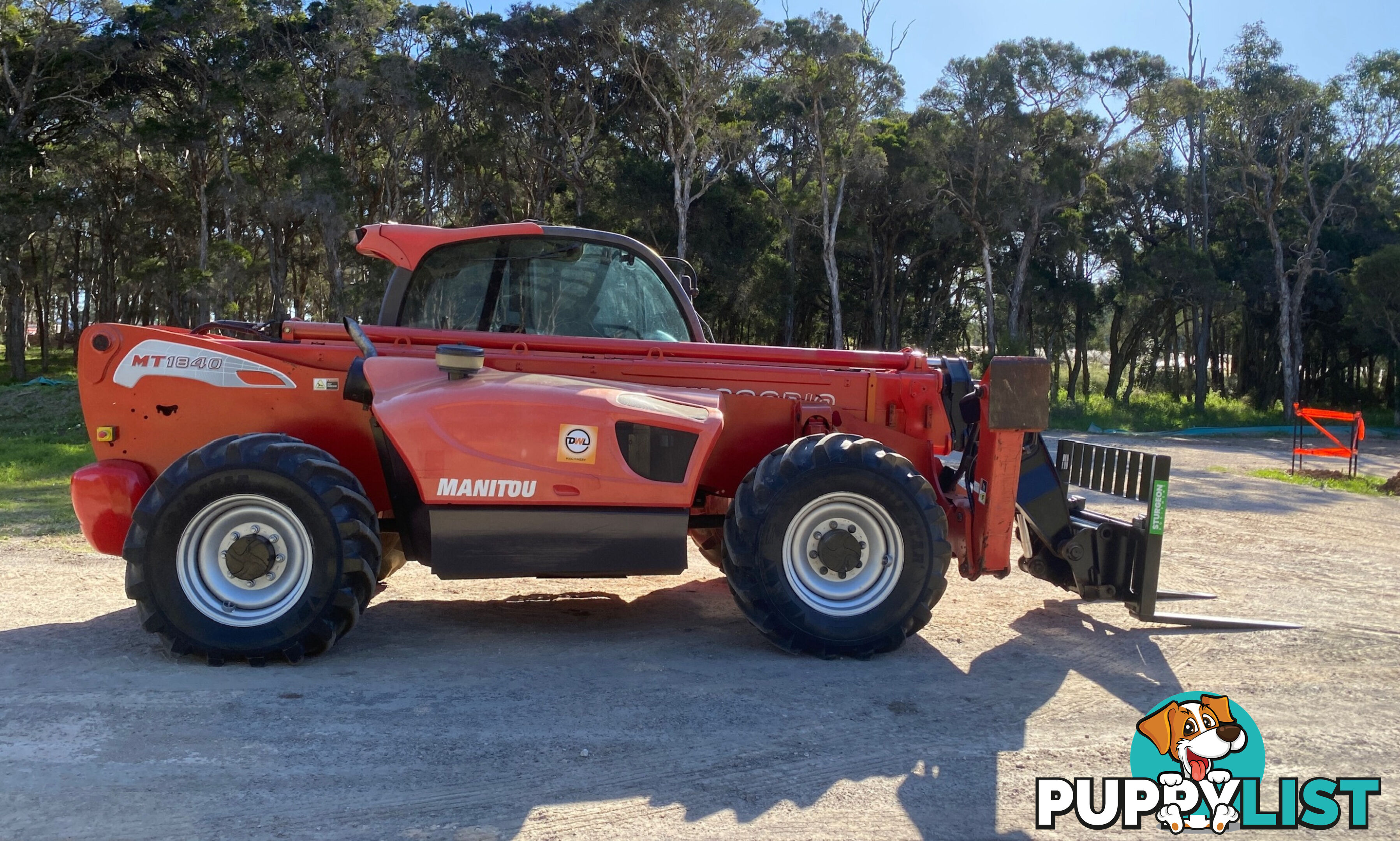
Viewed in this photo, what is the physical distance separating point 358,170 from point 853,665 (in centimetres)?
3663

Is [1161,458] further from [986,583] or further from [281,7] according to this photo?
[281,7]

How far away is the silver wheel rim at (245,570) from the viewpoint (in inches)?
197

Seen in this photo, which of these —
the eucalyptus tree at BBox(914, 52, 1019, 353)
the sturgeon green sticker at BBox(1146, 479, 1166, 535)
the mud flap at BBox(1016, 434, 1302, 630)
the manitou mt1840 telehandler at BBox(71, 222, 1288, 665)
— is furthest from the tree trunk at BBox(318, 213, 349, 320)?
the sturgeon green sticker at BBox(1146, 479, 1166, 535)

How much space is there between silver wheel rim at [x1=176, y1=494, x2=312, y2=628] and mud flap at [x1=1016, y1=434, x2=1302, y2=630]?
12.5 feet

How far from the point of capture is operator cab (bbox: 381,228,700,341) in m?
6.17

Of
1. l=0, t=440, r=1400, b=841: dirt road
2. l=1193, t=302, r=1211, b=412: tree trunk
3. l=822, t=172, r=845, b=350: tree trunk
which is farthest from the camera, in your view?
l=1193, t=302, r=1211, b=412: tree trunk

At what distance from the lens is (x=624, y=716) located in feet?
14.7

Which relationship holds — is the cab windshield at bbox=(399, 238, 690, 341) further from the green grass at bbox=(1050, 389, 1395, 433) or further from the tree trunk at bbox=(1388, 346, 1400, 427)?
the tree trunk at bbox=(1388, 346, 1400, 427)

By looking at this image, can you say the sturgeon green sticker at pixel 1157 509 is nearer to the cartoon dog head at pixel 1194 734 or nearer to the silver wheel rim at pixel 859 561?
the cartoon dog head at pixel 1194 734

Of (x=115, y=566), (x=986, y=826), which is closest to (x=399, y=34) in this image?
(x=115, y=566)

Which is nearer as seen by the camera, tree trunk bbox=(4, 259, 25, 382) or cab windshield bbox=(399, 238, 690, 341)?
cab windshield bbox=(399, 238, 690, 341)

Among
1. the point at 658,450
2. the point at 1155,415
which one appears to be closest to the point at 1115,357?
the point at 1155,415

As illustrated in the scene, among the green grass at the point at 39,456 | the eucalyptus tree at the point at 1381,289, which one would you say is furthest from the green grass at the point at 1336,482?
the eucalyptus tree at the point at 1381,289

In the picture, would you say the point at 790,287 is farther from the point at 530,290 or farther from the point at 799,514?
the point at 799,514
